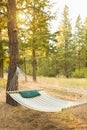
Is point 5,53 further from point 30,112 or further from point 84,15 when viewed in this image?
point 84,15

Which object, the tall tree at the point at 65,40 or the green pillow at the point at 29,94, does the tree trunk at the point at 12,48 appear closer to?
the green pillow at the point at 29,94

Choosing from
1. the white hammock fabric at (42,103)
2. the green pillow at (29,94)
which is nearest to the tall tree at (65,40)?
the green pillow at (29,94)

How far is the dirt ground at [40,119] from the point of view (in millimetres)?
9080

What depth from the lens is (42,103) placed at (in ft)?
30.8

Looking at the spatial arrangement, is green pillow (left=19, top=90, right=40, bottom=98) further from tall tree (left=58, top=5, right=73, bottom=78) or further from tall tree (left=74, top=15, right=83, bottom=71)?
tall tree (left=74, top=15, right=83, bottom=71)

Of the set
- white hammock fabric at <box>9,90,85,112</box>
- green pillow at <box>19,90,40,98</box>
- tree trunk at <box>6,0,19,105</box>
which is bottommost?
white hammock fabric at <box>9,90,85,112</box>

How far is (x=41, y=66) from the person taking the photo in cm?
4594

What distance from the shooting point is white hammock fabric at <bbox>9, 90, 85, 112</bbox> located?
8578 mm

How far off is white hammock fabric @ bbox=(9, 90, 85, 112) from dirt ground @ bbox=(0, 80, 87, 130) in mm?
641

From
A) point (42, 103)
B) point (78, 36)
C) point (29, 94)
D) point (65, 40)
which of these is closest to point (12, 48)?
point (29, 94)

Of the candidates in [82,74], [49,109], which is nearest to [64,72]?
[82,74]

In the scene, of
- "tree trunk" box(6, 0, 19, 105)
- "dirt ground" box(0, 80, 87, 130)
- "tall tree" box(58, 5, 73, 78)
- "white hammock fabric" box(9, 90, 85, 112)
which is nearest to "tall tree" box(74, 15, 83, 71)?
"tall tree" box(58, 5, 73, 78)

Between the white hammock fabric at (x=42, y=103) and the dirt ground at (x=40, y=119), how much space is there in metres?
0.64

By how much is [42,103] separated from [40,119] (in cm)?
77
